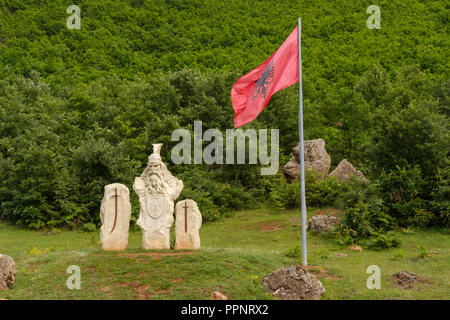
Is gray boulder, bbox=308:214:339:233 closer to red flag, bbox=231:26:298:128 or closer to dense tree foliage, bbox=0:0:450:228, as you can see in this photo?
dense tree foliage, bbox=0:0:450:228

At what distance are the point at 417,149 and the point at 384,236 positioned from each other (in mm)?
7301

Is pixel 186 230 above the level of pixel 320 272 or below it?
above

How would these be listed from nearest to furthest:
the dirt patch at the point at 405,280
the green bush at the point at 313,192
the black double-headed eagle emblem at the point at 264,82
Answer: the black double-headed eagle emblem at the point at 264,82
the dirt patch at the point at 405,280
the green bush at the point at 313,192

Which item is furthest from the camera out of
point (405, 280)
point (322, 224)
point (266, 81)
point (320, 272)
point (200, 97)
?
point (200, 97)

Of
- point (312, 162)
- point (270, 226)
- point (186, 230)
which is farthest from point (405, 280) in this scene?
point (312, 162)

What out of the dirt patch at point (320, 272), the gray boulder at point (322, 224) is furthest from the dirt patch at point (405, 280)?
the gray boulder at point (322, 224)

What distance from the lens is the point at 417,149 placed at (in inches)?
1026

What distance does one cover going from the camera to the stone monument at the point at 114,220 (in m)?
16.9

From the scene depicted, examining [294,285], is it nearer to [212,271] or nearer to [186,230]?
[212,271]

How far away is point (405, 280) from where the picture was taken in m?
14.9

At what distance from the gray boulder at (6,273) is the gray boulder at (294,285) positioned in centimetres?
761

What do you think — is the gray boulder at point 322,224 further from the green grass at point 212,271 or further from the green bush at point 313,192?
the green bush at point 313,192

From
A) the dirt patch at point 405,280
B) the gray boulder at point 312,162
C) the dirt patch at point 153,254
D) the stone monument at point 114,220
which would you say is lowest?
the dirt patch at point 405,280

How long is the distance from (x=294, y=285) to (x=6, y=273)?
27.7 feet
